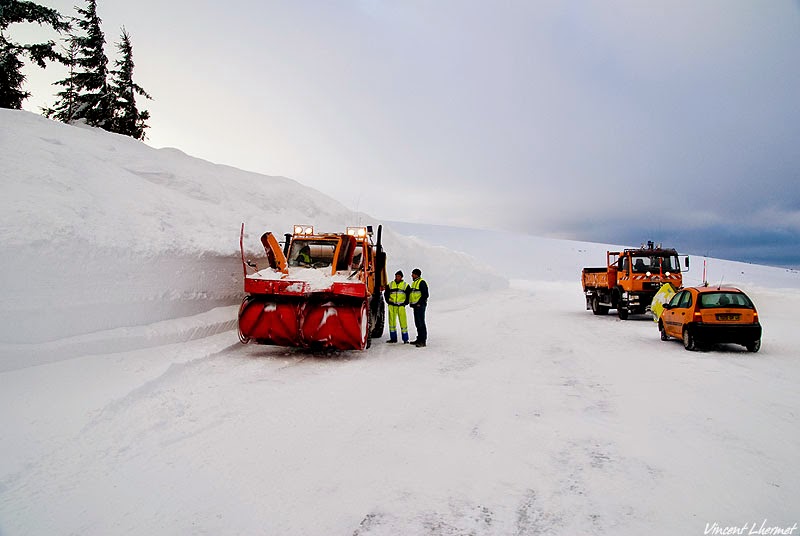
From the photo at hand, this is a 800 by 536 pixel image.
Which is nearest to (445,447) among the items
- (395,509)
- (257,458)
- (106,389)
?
(395,509)

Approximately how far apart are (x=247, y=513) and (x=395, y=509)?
1043 mm

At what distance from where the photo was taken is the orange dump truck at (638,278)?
18.3 metres

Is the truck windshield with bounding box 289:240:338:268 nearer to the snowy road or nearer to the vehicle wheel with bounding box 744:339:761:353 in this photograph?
the snowy road

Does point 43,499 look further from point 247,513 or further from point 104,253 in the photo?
point 104,253

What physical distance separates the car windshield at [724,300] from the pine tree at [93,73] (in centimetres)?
3302

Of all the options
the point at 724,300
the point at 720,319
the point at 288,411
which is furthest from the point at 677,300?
A: the point at 288,411

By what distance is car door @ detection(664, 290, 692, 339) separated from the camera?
36.8 feet

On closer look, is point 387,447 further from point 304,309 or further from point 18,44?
point 18,44

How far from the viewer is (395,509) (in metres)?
3.52

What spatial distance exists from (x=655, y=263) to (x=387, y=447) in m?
17.3

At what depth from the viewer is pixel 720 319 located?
412 inches

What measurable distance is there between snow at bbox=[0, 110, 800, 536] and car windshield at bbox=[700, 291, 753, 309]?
1.10m

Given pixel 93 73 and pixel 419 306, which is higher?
pixel 93 73

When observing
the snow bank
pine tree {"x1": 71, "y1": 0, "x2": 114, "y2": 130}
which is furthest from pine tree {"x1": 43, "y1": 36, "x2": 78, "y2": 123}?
the snow bank
